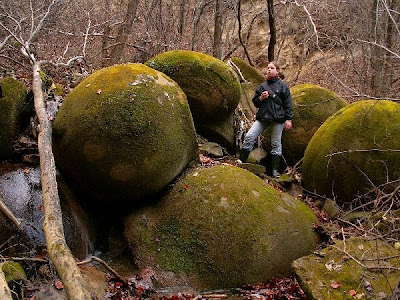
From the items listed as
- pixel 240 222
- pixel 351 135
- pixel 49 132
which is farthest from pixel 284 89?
pixel 49 132

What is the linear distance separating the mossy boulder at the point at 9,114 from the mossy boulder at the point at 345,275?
14.6 ft

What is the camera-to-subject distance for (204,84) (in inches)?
306

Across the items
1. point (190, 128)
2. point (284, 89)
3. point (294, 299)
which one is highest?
point (284, 89)

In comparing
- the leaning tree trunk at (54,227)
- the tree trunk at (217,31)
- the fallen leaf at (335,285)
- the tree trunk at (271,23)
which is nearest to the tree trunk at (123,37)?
the tree trunk at (217,31)

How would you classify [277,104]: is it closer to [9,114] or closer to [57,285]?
[9,114]

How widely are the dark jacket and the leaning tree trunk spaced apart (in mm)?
3862

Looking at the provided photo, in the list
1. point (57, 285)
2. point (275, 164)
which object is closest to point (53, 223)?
point (57, 285)

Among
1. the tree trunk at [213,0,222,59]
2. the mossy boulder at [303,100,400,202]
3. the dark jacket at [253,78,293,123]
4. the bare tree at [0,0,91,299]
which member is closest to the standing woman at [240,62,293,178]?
the dark jacket at [253,78,293,123]

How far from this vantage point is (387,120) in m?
6.72

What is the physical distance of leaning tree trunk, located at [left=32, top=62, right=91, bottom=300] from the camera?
3146 millimetres

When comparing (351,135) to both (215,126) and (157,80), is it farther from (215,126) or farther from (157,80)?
(157,80)

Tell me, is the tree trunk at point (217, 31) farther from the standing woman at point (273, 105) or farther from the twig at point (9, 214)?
the twig at point (9, 214)

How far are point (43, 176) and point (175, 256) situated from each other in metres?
1.95

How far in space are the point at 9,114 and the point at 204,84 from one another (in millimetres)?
3524
